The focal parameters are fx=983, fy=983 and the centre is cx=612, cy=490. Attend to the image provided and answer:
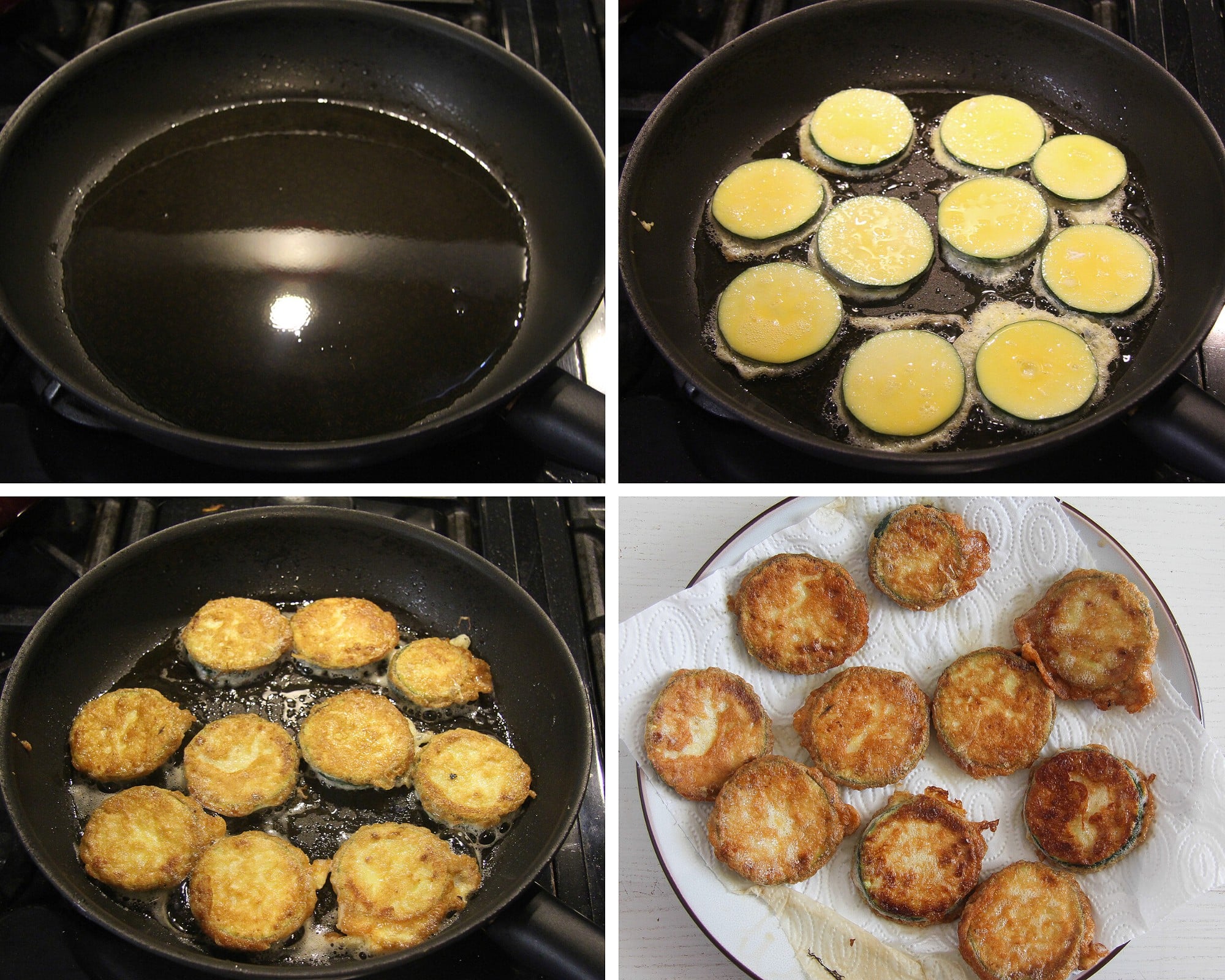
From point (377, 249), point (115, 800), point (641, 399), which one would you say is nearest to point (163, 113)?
point (377, 249)

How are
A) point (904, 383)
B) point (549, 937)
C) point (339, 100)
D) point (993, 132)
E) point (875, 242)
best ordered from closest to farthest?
point (549, 937)
point (904, 383)
point (875, 242)
point (993, 132)
point (339, 100)

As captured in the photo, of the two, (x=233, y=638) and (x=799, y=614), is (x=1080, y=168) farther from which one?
(x=233, y=638)

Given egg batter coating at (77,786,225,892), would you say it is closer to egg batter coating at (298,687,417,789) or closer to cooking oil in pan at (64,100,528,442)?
egg batter coating at (298,687,417,789)

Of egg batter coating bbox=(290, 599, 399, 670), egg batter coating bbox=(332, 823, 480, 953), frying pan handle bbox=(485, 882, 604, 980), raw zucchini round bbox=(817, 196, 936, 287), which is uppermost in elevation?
raw zucchini round bbox=(817, 196, 936, 287)

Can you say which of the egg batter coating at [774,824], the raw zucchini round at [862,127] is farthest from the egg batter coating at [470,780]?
the raw zucchini round at [862,127]

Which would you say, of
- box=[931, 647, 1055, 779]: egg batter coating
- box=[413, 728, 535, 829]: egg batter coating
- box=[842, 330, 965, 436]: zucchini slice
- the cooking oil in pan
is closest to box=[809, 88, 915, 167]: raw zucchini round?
box=[842, 330, 965, 436]: zucchini slice

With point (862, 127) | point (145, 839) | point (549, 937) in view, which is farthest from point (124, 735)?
point (862, 127)
